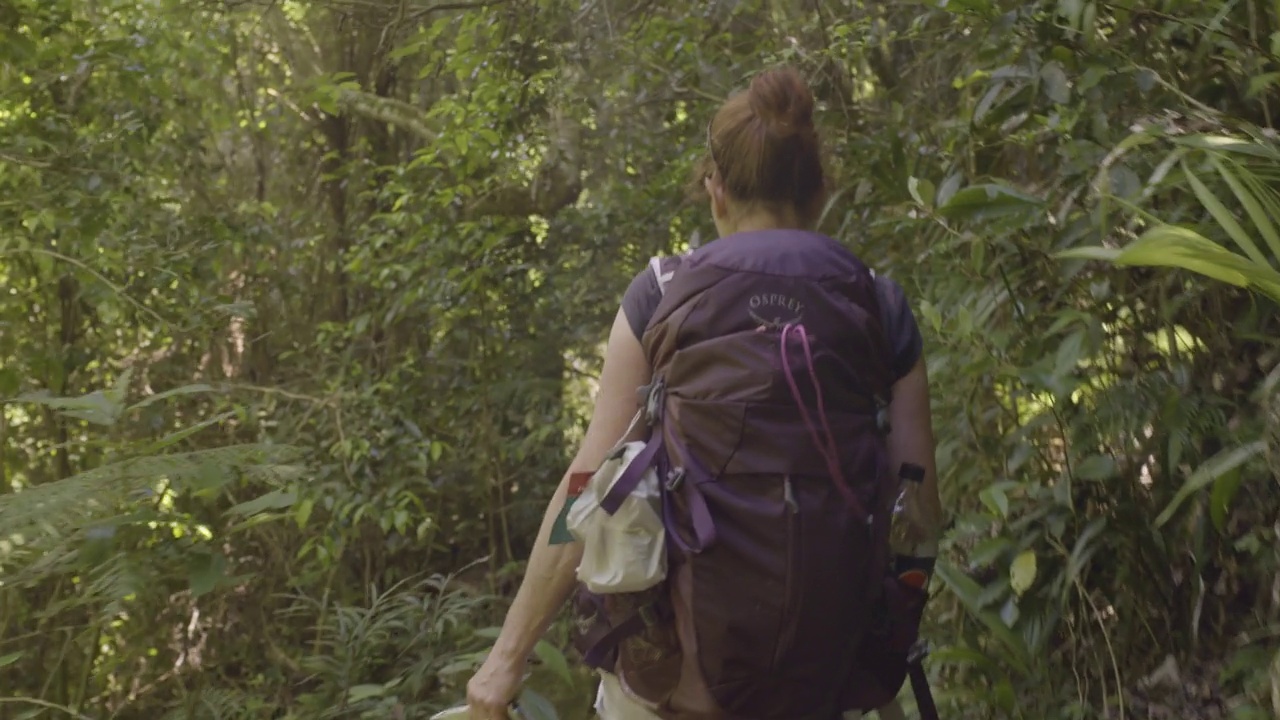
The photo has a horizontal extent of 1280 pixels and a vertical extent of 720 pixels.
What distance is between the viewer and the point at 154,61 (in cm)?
444

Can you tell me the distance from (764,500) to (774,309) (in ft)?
0.91

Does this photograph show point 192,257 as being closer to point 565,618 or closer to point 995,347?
point 565,618

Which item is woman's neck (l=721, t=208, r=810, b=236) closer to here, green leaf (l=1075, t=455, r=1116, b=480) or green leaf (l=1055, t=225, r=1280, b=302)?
green leaf (l=1055, t=225, r=1280, b=302)

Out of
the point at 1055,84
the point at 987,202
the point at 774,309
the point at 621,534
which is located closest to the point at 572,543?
the point at 621,534

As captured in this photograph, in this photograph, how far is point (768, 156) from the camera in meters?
1.79

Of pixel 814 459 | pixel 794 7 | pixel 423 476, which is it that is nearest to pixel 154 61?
pixel 423 476

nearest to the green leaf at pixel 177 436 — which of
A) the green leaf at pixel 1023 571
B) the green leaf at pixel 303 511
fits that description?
the green leaf at pixel 303 511

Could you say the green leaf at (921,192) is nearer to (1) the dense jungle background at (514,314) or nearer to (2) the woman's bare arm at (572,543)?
(1) the dense jungle background at (514,314)

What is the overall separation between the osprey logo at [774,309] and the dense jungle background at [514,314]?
53cm

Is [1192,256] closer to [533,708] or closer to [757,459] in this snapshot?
[757,459]

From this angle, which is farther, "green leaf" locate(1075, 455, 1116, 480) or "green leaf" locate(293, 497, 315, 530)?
"green leaf" locate(293, 497, 315, 530)

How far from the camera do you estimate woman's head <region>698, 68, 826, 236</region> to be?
1795mm

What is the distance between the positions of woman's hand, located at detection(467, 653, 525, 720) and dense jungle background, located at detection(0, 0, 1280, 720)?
263 mm

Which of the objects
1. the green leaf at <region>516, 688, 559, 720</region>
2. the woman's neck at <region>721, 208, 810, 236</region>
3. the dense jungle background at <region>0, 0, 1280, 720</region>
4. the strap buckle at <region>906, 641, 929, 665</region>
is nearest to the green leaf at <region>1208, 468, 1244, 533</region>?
the dense jungle background at <region>0, 0, 1280, 720</region>
